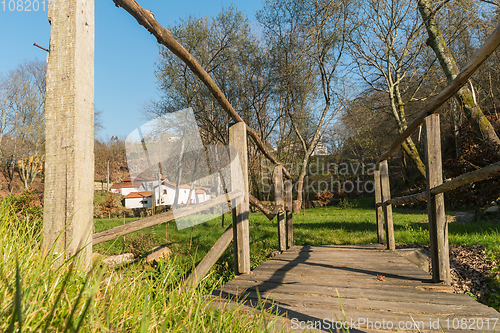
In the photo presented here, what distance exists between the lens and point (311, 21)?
10.4 m

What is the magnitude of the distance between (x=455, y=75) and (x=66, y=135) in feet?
26.2

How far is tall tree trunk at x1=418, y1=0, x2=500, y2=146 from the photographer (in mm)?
5656

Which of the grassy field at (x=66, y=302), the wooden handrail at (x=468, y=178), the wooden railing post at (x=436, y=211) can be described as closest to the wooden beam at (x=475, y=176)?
the wooden handrail at (x=468, y=178)

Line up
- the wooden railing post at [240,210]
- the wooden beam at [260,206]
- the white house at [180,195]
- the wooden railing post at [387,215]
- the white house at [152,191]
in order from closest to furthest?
the wooden railing post at [240,210], the wooden beam at [260,206], the wooden railing post at [387,215], the white house at [152,191], the white house at [180,195]

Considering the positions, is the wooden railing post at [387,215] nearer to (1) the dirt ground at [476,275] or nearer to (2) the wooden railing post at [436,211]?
(1) the dirt ground at [476,275]

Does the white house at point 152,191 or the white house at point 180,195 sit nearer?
the white house at point 152,191

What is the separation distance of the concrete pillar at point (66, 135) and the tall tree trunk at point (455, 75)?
5.93 metres

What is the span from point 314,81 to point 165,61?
24.3 ft

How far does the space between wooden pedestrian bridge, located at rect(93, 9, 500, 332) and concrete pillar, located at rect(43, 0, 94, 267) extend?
11.2 inches

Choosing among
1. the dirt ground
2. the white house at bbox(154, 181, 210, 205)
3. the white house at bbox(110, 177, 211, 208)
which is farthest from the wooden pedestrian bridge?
the white house at bbox(154, 181, 210, 205)

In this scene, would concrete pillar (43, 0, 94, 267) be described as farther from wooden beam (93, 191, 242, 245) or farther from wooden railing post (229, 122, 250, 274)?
wooden railing post (229, 122, 250, 274)

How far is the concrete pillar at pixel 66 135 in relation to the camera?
1.16 metres

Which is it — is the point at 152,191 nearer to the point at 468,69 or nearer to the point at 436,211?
the point at 436,211

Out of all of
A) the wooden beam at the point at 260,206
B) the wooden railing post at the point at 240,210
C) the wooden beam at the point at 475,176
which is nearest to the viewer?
the wooden beam at the point at 475,176
